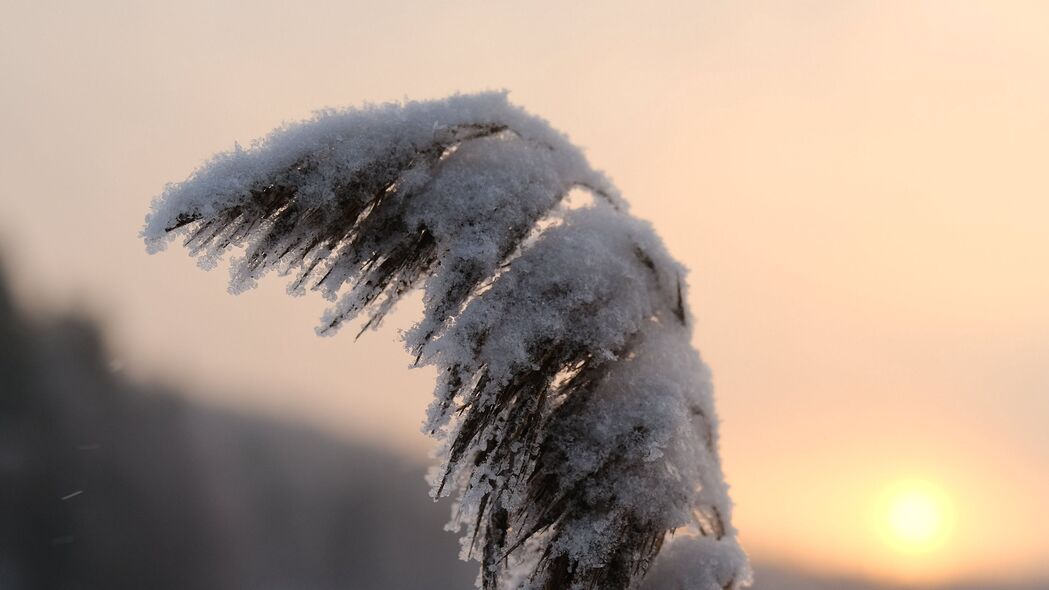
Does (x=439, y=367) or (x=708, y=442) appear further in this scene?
(x=708, y=442)

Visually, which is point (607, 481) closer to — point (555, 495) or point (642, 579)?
point (555, 495)

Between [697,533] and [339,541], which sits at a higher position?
[339,541]

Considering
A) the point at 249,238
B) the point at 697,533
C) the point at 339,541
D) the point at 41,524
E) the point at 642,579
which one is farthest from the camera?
the point at 339,541

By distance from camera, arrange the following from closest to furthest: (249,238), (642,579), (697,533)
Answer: (249,238) < (642,579) < (697,533)

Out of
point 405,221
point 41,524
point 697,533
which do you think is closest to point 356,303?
point 405,221

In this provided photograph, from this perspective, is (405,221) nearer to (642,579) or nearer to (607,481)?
(607,481)

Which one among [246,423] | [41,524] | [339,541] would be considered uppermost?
[246,423]

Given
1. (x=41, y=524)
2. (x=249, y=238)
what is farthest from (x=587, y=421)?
(x=41, y=524)
